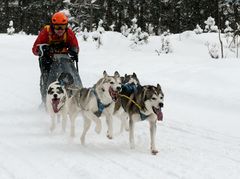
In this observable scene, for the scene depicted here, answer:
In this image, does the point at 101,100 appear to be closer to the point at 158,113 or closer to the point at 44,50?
the point at 158,113

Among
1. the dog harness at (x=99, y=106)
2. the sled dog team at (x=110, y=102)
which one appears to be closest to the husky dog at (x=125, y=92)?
the sled dog team at (x=110, y=102)

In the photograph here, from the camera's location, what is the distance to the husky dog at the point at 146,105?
575 cm

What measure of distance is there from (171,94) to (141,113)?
13.0 feet

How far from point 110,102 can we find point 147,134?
0.99 meters

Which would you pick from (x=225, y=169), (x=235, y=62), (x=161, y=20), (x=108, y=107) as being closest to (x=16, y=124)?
(x=108, y=107)

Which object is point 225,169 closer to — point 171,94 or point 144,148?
point 144,148

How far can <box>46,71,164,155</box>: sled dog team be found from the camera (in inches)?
232

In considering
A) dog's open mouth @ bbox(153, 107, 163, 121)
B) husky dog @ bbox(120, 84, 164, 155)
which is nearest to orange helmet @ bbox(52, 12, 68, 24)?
husky dog @ bbox(120, 84, 164, 155)

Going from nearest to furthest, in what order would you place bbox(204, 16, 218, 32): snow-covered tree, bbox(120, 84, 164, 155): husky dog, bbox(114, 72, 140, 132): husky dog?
bbox(120, 84, 164, 155): husky dog, bbox(114, 72, 140, 132): husky dog, bbox(204, 16, 218, 32): snow-covered tree

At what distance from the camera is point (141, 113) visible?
601 centimetres

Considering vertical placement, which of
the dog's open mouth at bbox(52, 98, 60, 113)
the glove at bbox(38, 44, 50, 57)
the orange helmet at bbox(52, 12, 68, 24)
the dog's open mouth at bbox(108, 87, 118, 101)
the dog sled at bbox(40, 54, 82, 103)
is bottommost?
the dog's open mouth at bbox(52, 98, 60, 113)

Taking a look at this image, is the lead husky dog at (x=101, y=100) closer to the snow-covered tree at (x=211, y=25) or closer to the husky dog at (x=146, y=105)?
the husky dog at (x=146, y=105)

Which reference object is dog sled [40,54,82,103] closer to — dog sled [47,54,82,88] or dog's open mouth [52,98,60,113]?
dog sled [47,54,82,88]

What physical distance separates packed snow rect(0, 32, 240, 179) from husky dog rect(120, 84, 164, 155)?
34cm
